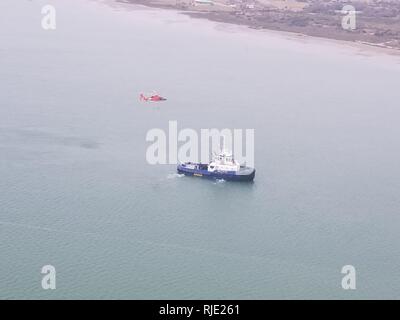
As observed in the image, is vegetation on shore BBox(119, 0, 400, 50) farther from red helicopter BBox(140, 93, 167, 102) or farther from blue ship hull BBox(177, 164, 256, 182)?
blue ship hull BBox(177, 164, 256, 182)

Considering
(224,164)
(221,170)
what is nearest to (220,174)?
(221,170)

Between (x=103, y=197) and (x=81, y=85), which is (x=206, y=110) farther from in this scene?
(x=103, y=197)

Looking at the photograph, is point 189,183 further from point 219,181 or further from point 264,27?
point 264,27

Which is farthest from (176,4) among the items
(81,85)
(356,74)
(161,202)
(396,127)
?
(161,202)

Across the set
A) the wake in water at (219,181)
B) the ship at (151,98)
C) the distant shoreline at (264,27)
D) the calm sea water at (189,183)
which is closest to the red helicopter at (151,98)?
the ship at (151,98)

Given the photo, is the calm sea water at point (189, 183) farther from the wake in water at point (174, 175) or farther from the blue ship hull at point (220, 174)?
the blue ship hull at point (220, 174)

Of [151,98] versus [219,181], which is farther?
[151,98]
